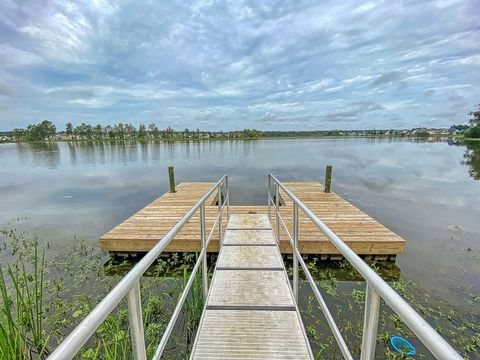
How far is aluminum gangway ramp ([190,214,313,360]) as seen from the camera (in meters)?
1.93

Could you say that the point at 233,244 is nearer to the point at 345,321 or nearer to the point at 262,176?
the point at 345,321

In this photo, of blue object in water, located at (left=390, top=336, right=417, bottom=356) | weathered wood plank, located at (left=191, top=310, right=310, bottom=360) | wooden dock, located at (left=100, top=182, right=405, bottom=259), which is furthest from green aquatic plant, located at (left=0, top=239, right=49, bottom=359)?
blue object in water, located at (left=390, top=336, right=417, bottom=356)

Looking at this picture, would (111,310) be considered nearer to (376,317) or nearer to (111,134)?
(376,317)

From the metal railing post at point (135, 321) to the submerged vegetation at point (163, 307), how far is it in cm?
127

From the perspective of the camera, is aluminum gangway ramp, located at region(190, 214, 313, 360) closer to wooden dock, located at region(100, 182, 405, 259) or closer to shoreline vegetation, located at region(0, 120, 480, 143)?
Answer: wooden dock, located at region(100, 182, 405, 259)

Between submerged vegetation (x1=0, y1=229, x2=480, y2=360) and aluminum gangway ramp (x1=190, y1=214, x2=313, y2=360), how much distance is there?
0.54 metres

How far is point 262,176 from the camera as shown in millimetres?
15391

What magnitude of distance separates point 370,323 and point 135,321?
1039 mm

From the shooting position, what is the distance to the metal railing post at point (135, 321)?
1.11m

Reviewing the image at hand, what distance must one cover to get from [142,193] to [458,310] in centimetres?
1104

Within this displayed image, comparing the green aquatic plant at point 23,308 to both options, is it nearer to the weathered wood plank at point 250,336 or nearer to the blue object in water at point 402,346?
the weathered wood plank at point 250,336

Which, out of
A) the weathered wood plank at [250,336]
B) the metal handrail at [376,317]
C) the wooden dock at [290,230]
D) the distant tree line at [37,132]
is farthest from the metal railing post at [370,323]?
the distant tree line at [37,132]

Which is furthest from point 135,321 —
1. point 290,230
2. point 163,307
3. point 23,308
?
point 290,230

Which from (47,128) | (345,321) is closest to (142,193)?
(345,321)
